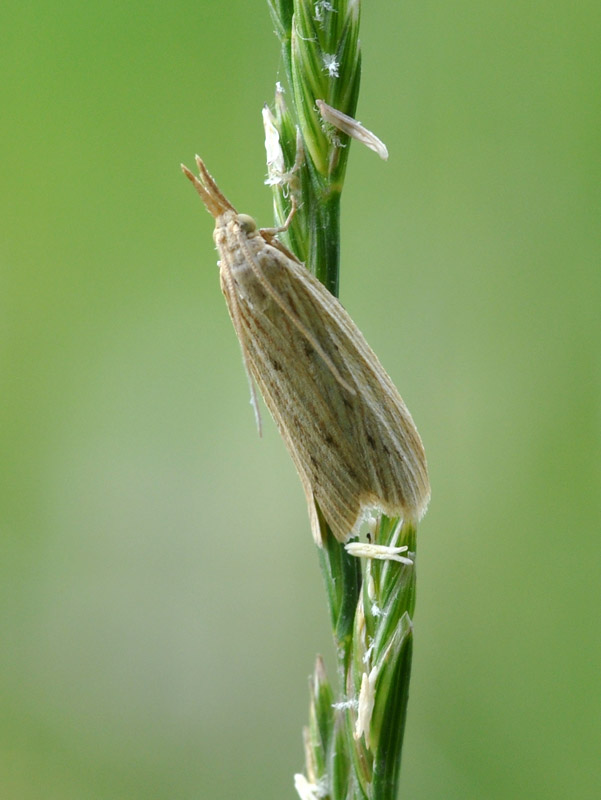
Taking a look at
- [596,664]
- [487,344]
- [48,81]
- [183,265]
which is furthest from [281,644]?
[48,81]

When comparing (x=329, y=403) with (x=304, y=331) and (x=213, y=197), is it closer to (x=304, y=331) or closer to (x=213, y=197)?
(x=304, y=331)

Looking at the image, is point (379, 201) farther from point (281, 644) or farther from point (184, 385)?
point (281, 644)

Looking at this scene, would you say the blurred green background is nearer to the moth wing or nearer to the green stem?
the moth wing

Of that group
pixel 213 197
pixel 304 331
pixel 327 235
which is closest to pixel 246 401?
pixel 213 197

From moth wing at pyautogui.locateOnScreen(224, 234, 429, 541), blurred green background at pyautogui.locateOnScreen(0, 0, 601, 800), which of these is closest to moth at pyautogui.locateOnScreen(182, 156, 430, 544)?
moth wing at pyautogui.locateOnScreen(224, 234, 429, 541)

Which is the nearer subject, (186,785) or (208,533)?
(186,785)

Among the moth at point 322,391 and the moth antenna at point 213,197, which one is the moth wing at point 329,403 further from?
the moth antenna at point 213,197
